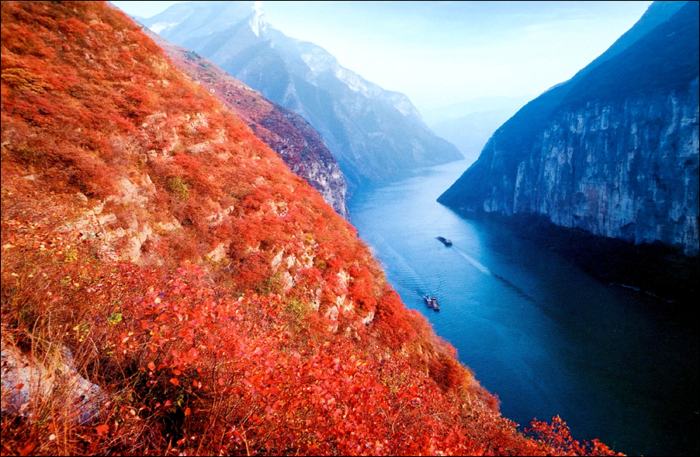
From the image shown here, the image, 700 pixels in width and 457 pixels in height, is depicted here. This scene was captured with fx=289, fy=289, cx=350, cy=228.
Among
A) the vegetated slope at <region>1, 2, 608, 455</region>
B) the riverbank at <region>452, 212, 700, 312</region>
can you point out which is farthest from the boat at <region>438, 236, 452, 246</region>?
the vegetated slope at <region>1, 2, 608, 455</region>

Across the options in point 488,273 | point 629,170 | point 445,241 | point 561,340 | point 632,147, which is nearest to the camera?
point 561,340

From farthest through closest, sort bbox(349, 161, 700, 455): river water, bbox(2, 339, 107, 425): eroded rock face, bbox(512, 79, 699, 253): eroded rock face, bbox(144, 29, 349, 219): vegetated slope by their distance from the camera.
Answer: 1. bbox(144, 29, 349, 219): vegetated slope
2. bbox(512, 79, 699, 253): eroded rock face
3. bbox(349, 161, 700, 455): river water
4. bbox(2, 339, 107, 425): eroded rock face

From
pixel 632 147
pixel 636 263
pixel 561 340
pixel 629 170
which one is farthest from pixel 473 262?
pixel 632 147

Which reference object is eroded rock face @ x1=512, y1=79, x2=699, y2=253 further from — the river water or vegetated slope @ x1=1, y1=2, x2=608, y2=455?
vegetated slope @ x1=1, y1=2, x2=608, y2=455

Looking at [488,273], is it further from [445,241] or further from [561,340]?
[561,340]

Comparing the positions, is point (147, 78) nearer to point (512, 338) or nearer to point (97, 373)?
point (97, 373)
